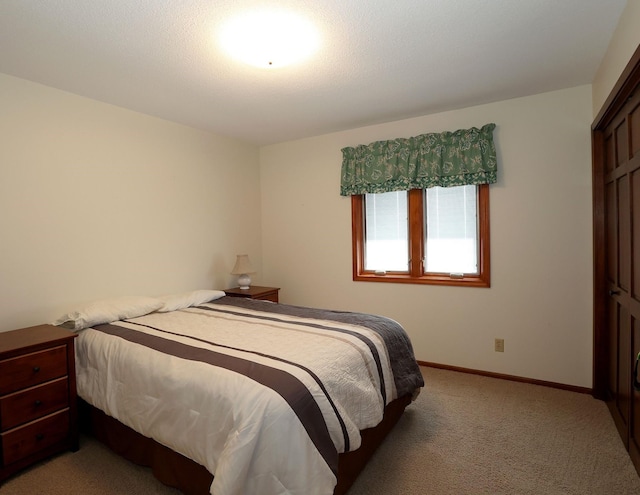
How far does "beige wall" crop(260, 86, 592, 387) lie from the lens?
2799 mm

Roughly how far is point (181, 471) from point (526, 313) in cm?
285

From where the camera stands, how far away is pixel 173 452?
1.71 m

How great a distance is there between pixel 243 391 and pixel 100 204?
7.37 ft

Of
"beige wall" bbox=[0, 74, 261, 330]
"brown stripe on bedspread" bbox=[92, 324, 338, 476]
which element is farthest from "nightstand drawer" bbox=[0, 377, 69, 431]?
"brown stripe on bedspread" bbox=[92, 324, 338, 476]

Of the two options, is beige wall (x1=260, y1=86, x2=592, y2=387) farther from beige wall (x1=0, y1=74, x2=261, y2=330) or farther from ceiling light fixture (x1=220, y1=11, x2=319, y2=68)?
ceiling light fixture (x1=220, y1=11, x2=319, y2=68)

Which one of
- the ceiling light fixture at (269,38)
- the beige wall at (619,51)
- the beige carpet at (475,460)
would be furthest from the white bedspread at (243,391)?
the beige wall at (619,51)

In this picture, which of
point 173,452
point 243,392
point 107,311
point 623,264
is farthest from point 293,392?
point 623,264

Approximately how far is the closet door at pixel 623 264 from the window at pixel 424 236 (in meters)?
0.88

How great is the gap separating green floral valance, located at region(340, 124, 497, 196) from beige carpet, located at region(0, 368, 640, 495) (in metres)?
1.91

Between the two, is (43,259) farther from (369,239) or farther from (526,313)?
(526,313)

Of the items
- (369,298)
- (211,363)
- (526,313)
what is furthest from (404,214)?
(211,363)

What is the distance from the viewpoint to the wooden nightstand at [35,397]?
1891mm

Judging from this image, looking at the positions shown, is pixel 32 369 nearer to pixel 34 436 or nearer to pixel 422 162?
pixel 34 436

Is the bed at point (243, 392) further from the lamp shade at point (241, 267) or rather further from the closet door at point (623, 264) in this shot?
the closet door at point (623, 264)
